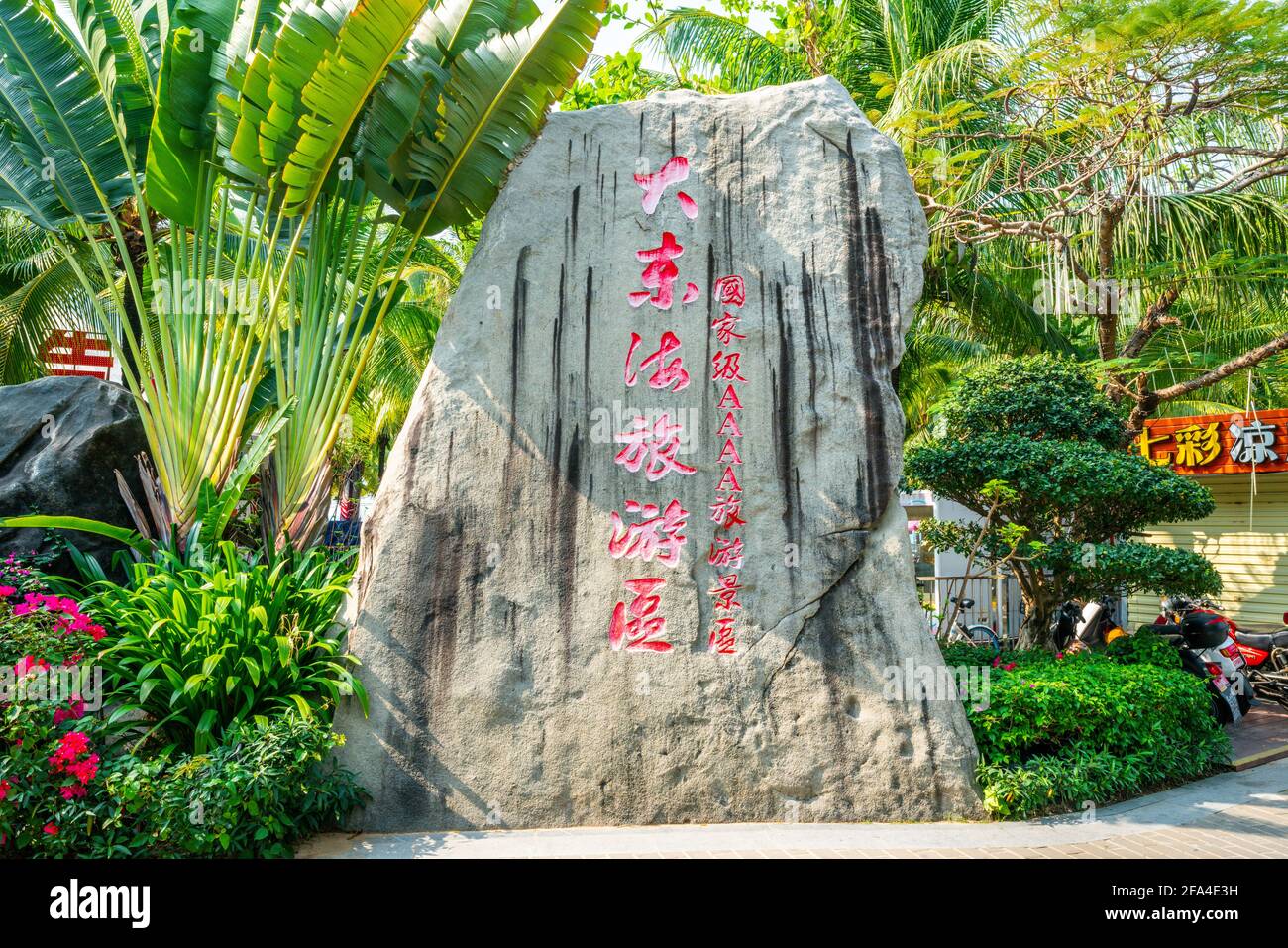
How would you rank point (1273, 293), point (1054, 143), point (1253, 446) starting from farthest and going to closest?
point (1253, 446) < point (1273, 293) < point (1054, 143)

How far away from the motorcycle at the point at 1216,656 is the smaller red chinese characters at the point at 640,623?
480 cm

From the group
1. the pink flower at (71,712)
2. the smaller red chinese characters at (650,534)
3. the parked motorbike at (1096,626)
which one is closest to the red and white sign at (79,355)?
the pink flower at (71,712)

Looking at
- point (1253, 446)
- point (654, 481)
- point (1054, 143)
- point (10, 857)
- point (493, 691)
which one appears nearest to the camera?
point (10, 857)

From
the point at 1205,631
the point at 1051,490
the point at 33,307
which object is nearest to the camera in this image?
the point at 1051,490

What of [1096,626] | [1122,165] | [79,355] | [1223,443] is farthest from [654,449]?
[79,355]

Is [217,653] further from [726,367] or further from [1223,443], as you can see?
[1223,443]

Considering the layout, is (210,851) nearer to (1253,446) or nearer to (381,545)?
(381,545)

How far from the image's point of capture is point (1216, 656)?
794cm

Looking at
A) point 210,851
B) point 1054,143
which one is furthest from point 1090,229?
point 210,851

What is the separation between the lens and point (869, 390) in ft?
19.1

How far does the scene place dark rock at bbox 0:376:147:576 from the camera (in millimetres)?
6273

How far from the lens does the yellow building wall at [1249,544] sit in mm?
11859

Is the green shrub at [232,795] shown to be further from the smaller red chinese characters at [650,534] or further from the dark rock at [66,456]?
the dark rock at [66,456]

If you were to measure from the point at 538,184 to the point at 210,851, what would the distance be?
168 inches
